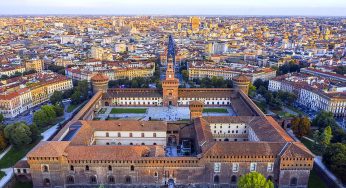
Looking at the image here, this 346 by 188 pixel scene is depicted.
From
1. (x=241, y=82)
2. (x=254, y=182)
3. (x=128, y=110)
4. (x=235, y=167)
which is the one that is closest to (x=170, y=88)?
(x=128, y=110)

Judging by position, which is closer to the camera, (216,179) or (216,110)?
(216,179)

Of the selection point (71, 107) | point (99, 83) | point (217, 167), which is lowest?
point (71, 107)

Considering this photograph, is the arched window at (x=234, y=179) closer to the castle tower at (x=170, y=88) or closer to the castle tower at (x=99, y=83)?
the castle tower at (x=170, y=88)

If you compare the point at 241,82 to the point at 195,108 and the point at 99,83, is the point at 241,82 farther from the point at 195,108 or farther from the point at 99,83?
the point at 99,83

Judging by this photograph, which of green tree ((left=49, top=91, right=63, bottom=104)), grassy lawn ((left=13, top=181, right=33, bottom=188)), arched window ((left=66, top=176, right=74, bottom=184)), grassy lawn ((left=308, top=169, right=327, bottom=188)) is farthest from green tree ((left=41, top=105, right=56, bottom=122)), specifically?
grassy lawn ((left=308, top=169, right=327, bottom=188))

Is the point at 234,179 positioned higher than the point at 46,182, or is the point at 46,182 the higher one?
the point at 234,179

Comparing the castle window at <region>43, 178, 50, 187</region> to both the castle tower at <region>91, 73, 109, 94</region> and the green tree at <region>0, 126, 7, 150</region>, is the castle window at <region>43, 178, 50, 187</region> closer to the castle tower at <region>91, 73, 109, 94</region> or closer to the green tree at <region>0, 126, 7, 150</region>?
the green tree at <region>0, 126, 7, 150</region>

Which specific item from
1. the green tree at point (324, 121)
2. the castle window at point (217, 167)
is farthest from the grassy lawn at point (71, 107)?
the green tree at point (324, 121)

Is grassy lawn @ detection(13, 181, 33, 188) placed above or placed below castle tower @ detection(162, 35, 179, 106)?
below
